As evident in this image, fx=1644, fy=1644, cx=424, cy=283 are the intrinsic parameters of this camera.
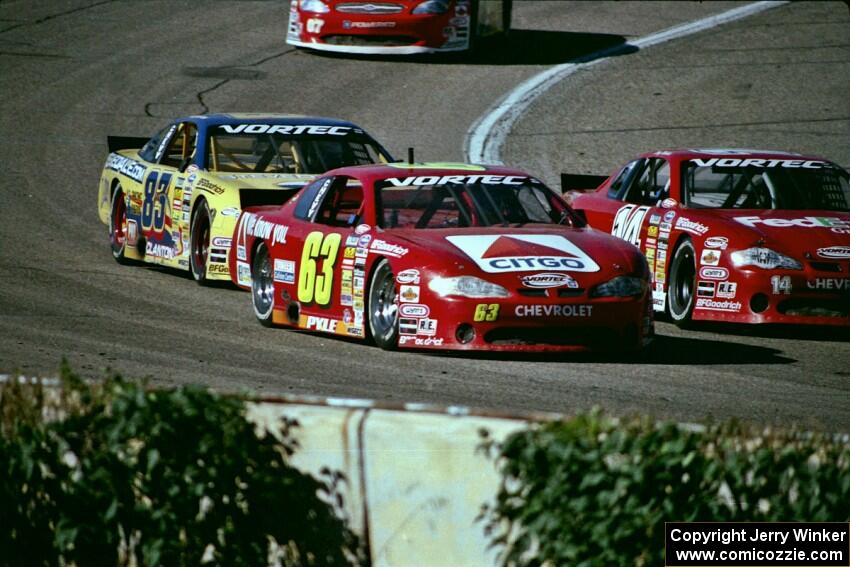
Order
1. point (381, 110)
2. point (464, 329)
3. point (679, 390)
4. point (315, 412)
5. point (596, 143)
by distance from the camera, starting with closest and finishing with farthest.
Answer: point (315, 412)
point (679, 390)
point (464, 329)
point (596, 143)
point (381, 110)

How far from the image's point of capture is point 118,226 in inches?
575

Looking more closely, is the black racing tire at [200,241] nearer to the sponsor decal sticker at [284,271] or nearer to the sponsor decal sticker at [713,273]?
the sponsor decal sticker at [284,271]

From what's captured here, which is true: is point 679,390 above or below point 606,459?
below

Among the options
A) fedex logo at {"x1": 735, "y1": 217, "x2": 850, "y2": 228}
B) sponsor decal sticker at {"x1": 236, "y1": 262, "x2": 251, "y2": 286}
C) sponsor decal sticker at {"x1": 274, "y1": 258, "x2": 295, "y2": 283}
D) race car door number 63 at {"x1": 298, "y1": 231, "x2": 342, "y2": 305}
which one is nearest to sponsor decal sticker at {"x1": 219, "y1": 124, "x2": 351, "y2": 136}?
sponsor decal sticker at {"x1": 236, "y1": 262, "x2": 251, "y2": 286}

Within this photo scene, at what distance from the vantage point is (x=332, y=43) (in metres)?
23.4

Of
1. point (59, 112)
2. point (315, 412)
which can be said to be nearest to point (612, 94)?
point (59, 112)

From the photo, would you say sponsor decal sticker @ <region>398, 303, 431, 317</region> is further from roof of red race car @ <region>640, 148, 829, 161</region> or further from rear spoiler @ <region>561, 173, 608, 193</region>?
rear spoiler @ <region>561, 173, 608, 193</region>

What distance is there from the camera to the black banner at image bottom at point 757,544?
4.57m

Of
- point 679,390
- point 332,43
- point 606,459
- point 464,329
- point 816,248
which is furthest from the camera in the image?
point 332,43

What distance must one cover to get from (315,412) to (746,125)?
54.1 ft

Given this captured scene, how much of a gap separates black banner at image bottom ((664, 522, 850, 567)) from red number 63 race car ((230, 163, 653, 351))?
192 inches

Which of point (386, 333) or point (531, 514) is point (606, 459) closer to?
point (531, 514)

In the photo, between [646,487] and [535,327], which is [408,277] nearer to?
[535,327]

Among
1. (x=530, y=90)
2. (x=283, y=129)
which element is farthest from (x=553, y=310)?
(x=530, y=90)
